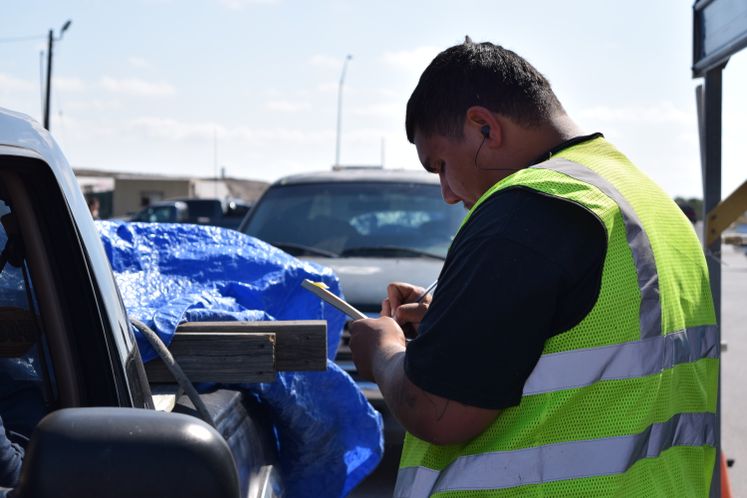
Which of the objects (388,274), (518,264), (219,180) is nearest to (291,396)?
(518,264)

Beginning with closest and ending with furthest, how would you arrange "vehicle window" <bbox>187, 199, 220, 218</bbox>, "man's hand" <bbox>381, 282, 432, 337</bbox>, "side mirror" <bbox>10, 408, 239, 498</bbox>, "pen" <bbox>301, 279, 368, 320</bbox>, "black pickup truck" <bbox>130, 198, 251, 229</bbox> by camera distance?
"side mirror" <bbox>10, 408, 239, 498</bbox> < "pen" <bbox>301, 279, 368, 320</bbox> < "man's hand" <bbox>381, 282, 432, 337</bbox> < "black pickup truck" <bbox>130, 198, 251, 229</bbox> < "vehicle window" <bbox>187, 199, 220, 218</bbox>

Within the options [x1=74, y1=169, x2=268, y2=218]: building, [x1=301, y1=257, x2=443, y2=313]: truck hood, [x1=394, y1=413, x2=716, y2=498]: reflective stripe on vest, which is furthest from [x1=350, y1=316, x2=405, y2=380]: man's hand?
[x1=74, y1=169, x2=268, y2=218]: building

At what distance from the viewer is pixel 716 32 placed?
4.10 m

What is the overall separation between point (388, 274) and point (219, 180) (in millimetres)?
60474

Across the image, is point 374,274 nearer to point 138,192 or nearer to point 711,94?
point 711,94

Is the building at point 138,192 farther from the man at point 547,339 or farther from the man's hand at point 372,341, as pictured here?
the man at point 547,339

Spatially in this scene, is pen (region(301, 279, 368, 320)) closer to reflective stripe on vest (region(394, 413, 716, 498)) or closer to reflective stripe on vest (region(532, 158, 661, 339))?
reflective stripe on vest (region(394, 413, 716, 498))

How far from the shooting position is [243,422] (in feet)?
9.43

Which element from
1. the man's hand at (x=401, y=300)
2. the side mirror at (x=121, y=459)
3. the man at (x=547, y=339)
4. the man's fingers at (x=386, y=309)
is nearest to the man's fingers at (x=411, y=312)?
the man's hand at (x=401, y=300)

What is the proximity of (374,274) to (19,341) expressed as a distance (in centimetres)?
474

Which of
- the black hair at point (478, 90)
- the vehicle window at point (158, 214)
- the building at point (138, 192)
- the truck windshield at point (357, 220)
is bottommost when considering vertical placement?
the building at point (138, 192)

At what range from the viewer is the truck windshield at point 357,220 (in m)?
7.34

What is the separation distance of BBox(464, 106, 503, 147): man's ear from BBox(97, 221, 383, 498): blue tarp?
120 cm

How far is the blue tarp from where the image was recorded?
324cm
